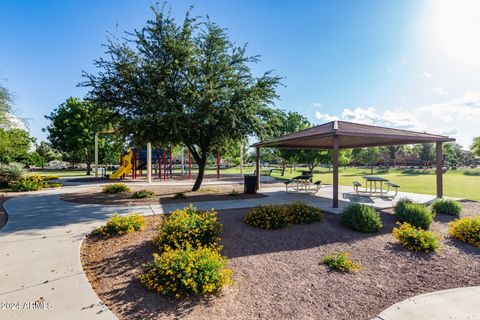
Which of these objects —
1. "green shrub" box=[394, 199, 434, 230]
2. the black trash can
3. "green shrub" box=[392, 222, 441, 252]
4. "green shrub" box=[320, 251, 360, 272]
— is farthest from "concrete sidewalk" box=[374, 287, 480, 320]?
the black trash can

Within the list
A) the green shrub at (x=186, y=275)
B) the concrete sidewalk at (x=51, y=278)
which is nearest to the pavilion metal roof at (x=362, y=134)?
the concrete sidewalk at (x=51, y=278)

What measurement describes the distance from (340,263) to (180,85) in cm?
958

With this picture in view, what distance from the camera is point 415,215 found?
21.1 ft

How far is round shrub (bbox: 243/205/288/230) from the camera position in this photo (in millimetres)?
6130

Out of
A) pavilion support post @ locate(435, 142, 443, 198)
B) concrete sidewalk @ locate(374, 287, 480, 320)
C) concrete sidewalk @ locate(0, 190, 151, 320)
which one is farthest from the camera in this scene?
pavilion support post @ locate(435, 142, 443, 198)

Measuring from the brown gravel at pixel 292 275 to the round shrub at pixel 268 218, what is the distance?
0.20 metres

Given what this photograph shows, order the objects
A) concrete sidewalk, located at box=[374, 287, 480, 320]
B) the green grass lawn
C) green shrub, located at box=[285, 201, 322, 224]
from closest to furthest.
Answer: concrete sidewalk, located at box=[374, 287, 480, 320] < green shrub, located at box=[285, 201, 322, 224] < the green grass lawn

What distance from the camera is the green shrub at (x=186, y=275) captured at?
3392 millimetres

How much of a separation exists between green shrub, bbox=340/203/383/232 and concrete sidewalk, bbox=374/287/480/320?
2.31m

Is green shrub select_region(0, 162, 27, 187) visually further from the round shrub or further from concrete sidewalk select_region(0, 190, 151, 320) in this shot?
the round shrub

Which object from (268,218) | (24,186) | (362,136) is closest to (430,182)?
(362,136)

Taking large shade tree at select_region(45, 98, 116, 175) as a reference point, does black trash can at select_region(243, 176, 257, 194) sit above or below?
below

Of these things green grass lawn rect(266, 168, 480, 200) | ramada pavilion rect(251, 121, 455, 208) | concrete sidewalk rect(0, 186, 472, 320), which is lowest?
concrete sidewalk rect(0, 186, 472, 320)

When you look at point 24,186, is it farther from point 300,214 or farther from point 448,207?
point 448,207
